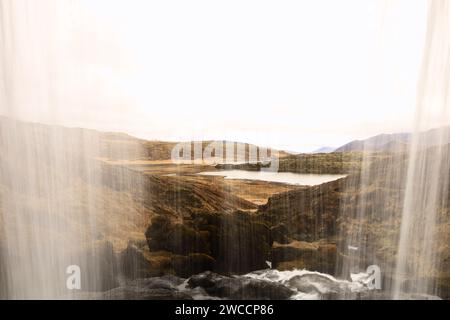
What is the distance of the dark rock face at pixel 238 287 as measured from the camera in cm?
350

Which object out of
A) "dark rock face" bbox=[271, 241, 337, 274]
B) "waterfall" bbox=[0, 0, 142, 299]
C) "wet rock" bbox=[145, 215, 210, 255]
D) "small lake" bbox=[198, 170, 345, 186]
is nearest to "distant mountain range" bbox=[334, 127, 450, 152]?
"small lake" bbox=[198, 170, 345, 186]

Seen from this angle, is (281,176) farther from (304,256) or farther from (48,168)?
(48,168)

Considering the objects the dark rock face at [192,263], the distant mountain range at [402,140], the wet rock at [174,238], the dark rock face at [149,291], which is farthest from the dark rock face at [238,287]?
the distant mountain range at [402,140]

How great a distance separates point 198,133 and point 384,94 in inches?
87.2

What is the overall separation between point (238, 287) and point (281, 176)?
4.74 ft

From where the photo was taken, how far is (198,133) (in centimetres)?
345

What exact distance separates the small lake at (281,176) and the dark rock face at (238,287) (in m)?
1.22

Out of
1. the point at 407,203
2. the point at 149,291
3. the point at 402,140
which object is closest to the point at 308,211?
the point at 407,203

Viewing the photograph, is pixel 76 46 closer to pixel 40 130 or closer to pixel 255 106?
pixel 40 130

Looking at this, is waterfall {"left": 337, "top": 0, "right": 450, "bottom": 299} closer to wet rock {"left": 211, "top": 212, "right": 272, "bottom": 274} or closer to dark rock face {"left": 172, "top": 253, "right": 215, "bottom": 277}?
wet rock {"left": 211, "top": 212, "right": 272, "bottom": 274}

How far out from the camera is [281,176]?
3.46 meters

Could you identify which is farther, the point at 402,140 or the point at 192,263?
the point at 192,263

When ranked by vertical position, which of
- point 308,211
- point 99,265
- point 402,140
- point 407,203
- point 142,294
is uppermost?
point 402,140
